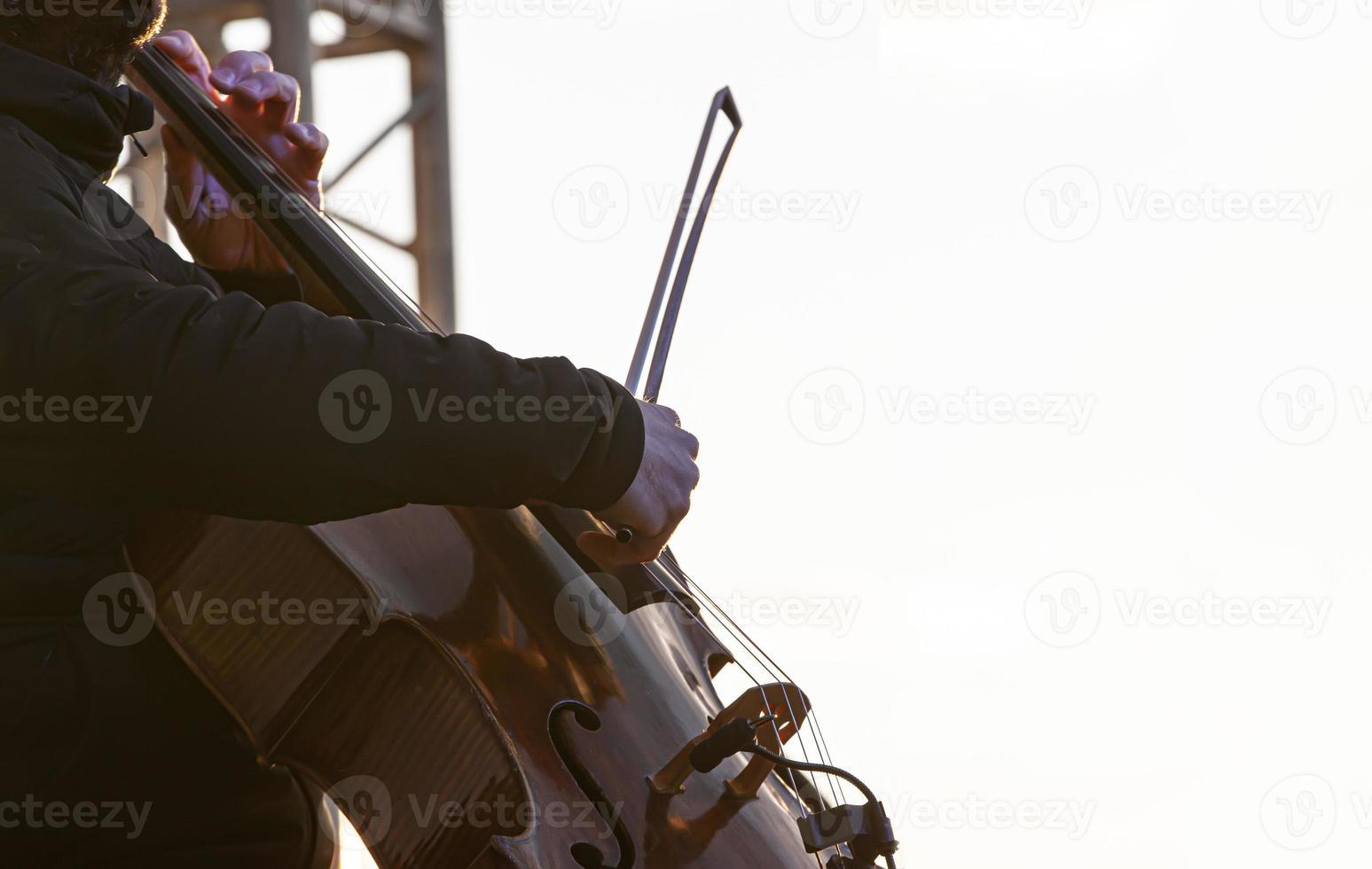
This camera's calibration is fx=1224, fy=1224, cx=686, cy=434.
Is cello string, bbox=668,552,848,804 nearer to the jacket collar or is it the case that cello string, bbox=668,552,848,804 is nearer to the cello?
the cello

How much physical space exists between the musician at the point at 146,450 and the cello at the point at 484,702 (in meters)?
0.06

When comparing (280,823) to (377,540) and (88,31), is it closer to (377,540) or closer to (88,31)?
(377,540)

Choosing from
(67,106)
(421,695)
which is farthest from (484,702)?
(67,106)

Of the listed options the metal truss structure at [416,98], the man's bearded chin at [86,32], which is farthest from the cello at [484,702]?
the metal truss structure at [416,98]

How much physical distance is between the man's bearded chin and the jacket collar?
0.06ft

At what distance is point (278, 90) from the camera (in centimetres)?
114

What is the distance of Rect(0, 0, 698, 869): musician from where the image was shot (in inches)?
21.5

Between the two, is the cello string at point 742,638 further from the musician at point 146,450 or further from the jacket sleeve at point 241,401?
the jacket sleeve at point 241,401

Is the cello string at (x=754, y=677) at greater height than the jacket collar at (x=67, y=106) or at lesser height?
lesser

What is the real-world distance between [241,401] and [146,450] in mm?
52

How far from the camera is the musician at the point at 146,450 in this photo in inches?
21.5

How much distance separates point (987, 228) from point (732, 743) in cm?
297

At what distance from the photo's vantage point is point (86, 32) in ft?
2.39

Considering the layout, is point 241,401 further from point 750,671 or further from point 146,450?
point 750,671
